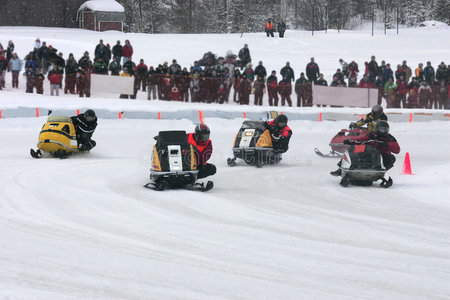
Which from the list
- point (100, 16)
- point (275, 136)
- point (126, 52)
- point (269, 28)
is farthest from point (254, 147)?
point (100, 16)

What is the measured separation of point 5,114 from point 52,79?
5932 millimetres

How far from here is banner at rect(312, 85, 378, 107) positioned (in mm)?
28078

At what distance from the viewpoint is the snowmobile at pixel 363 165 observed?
40.9 feet

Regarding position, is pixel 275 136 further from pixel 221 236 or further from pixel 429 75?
pixel 429 75

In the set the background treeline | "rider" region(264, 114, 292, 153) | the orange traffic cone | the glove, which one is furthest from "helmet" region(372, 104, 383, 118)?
the background treeline

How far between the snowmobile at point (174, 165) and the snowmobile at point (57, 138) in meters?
4.11

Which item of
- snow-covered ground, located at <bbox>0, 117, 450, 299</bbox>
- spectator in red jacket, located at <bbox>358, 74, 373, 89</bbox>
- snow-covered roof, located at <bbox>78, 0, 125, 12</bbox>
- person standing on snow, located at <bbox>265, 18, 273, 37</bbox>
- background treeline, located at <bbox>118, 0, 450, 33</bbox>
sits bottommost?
snow-covered ground, located at <bbox>0, 117, 450, 299</bbox>

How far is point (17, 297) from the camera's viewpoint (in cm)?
585

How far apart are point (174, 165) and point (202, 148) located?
899 mm

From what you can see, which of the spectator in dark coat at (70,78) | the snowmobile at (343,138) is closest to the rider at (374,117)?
the snowmobile at (343,138)

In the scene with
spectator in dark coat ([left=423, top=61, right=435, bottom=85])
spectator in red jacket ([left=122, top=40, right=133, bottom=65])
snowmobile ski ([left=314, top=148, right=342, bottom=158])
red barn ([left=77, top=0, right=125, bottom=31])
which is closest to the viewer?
snowmobile ski ([left=314, top=148, right=342, bottom=158])

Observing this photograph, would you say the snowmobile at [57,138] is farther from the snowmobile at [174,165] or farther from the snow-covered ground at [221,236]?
the snowmobile at [174,165]

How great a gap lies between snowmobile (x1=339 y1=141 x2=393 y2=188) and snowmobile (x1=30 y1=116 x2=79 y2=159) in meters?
5.94

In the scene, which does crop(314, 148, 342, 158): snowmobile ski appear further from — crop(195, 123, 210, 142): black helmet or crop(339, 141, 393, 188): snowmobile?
Result: crop(195, 123, 210, 142): black helmet
